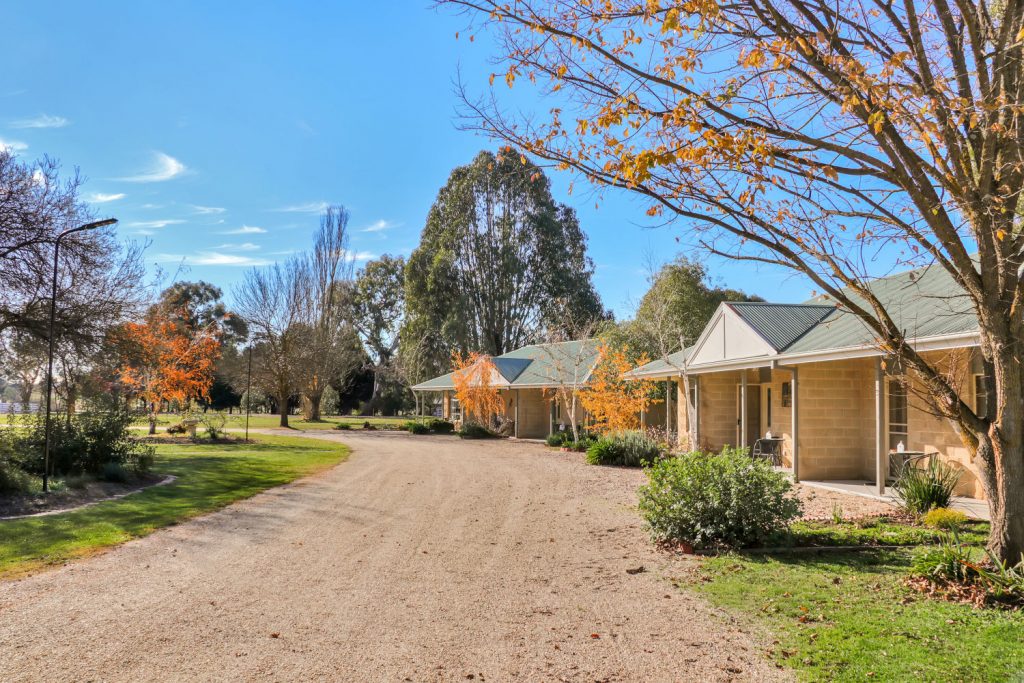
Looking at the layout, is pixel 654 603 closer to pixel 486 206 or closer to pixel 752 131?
pixel 752 131

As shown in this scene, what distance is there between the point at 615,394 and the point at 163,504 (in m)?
14.6

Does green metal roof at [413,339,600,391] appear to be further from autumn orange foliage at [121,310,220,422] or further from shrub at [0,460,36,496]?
shrub at [0,460,36,496]

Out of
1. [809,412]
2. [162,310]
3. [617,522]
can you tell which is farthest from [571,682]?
[162,310]

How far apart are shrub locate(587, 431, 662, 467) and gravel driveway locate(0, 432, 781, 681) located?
786 cm

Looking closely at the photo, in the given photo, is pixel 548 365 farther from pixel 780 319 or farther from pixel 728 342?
pixel 780 319

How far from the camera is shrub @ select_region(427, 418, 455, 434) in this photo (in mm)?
36344

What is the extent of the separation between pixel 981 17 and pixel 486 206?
144 feet

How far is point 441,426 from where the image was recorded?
120 feet

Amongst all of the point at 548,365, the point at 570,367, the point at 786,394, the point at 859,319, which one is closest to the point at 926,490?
the point at 859,319

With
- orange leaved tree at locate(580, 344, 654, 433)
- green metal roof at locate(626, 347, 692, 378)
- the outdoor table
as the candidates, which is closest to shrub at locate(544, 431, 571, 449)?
orange leaved tree at locate(580, 344, 654, 433)

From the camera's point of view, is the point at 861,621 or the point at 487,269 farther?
the point at 487,269

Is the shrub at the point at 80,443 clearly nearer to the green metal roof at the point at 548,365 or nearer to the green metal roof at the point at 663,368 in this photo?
the green metal roof at the point at 663,368

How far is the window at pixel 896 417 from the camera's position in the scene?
518 inches

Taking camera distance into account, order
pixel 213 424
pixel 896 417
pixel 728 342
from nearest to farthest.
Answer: pixel 896 417
pixel 728 342
pixel 213 424
